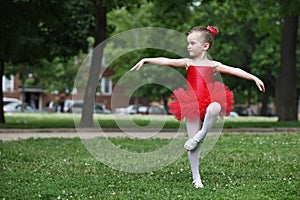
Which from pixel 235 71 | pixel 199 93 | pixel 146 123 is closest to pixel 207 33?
pixel 235 71

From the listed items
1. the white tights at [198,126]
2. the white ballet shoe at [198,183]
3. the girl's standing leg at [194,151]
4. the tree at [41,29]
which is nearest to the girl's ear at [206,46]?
the white tights at [198,126]

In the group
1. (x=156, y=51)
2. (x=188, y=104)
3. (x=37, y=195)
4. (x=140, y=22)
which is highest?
(x=140, y=22)

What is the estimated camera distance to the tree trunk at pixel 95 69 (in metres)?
23.5

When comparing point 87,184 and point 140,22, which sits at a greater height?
point 140,22

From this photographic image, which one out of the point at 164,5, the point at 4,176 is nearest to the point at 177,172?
the point at 4,176

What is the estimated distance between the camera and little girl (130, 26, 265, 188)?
24.6ft

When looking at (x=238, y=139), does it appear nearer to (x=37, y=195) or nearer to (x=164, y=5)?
(x=37, y=195)

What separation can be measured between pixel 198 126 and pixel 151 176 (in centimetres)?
133

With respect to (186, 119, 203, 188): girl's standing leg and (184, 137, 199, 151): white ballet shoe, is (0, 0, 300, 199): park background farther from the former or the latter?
(184, 137, 199, 151): white ballet shoe

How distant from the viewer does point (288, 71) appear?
2689 cm

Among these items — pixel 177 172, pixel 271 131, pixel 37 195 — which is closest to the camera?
pixel 37 195

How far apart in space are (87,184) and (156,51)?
28685 millimetres

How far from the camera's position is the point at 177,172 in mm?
8992

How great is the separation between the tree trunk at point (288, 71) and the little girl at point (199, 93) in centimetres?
1977
